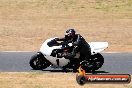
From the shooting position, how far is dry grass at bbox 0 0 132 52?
26.5 meters

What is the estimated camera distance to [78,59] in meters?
19.3

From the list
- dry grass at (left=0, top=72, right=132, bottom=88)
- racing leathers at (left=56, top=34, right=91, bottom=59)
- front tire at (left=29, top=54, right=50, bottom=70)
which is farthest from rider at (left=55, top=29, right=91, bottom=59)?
front tire at (left=29, top=54, right=50, bottom=70)

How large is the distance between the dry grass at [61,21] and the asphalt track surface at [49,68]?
151cm

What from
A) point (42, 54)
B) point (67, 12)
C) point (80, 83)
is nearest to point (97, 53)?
point (42, 54)

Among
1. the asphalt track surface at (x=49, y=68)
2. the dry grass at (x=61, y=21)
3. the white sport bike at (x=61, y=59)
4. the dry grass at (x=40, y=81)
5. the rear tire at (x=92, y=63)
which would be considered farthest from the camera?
the dry grass at (x=61, y=21)

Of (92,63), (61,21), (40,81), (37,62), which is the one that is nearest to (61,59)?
(37,62)

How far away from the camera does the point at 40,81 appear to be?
690 inches

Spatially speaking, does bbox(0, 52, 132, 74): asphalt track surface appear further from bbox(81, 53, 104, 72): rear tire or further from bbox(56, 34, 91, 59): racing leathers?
bbox(56, 34, 91, 59): racing leathers

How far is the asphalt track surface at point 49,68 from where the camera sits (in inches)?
783

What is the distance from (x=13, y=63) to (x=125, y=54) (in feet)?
16.4

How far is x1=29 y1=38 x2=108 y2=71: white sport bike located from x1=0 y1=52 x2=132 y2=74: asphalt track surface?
0.33 metres

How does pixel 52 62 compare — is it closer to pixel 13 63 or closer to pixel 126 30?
pixel 13 63

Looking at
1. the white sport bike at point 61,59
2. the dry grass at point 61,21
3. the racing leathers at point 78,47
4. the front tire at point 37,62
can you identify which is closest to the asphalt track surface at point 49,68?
the front tire at point 37,62

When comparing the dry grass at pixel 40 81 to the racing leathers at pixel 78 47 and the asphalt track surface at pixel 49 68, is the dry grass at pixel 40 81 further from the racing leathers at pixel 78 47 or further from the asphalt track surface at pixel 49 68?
the asphalt track surface at pixel 49 68
